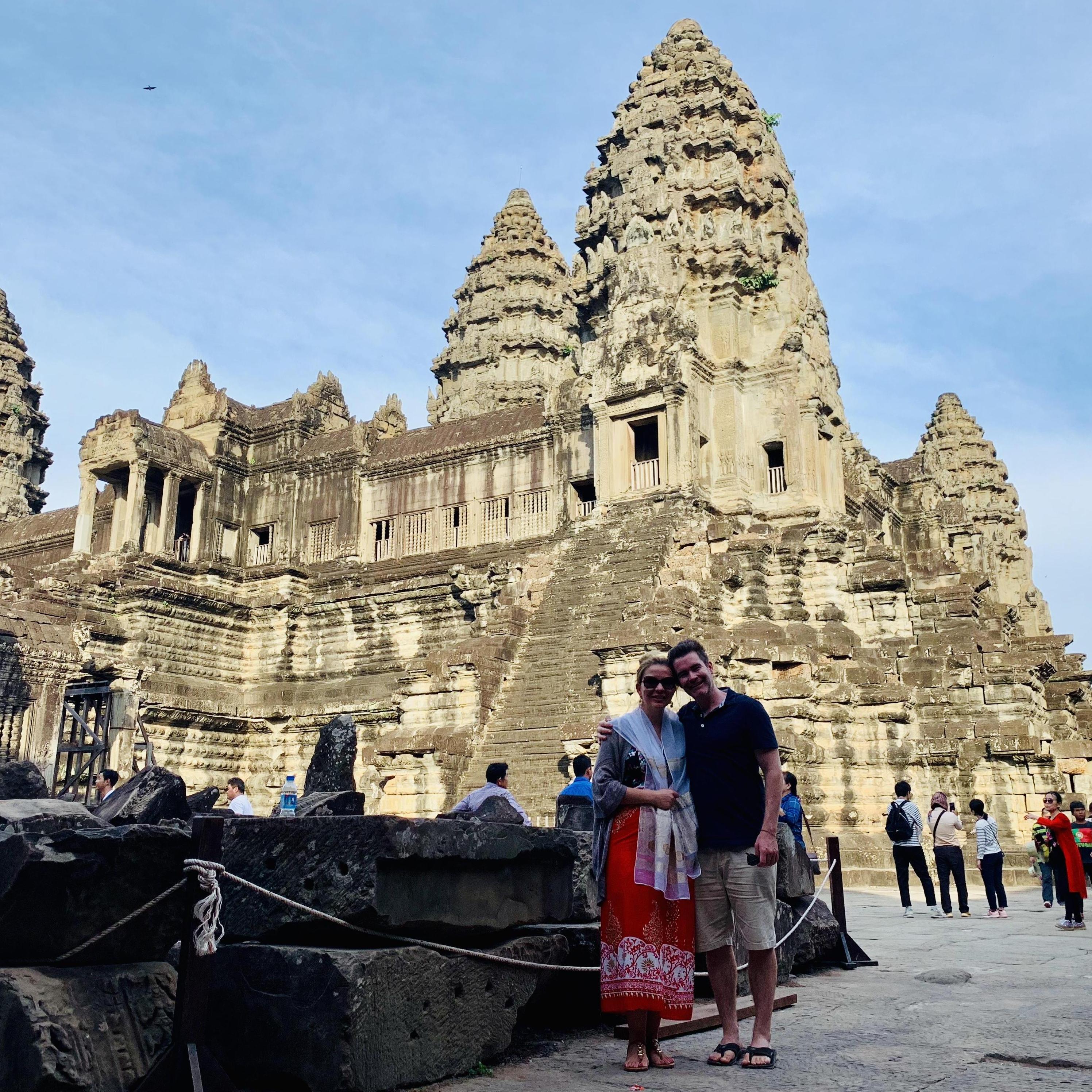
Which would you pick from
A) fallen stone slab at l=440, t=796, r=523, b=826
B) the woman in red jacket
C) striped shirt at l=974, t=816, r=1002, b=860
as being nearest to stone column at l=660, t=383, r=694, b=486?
striped shirt at l=974, t=816, r=1002, b=860

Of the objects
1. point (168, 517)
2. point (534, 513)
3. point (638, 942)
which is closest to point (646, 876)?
point (638, 942)

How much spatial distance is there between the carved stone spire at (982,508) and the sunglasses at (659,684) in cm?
3463

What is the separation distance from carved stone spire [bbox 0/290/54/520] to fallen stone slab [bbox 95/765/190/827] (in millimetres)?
39995

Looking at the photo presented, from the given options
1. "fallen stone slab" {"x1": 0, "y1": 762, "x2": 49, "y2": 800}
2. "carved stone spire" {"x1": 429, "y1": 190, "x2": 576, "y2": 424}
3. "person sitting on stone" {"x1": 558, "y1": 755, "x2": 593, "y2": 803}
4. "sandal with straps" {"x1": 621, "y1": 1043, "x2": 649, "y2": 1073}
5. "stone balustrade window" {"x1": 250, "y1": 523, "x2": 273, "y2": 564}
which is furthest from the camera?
"carved stone spire" {"x1": 429, "y1": 190, "x2": 576, "y2": 424}

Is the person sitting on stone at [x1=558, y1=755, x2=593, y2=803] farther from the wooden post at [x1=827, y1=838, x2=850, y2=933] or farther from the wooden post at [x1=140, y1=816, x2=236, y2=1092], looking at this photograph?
the wooden post at [x1=140, y1=816, x2=236, y2=1092]

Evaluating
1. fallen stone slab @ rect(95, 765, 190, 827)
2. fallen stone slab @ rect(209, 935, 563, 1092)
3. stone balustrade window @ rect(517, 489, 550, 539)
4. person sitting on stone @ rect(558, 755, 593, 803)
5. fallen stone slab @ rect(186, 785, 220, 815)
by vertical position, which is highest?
stone balustrade window @ rect(517, 489, 550, 539)

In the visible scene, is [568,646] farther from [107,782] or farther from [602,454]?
[107,782]

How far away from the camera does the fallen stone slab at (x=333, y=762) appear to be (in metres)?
10.2

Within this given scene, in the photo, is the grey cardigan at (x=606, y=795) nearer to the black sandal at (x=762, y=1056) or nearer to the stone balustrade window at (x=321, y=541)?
the black sandal at (x=762, y=1056)

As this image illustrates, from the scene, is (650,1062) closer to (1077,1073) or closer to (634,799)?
(634,799)

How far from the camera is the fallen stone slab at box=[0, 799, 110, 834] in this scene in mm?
5461

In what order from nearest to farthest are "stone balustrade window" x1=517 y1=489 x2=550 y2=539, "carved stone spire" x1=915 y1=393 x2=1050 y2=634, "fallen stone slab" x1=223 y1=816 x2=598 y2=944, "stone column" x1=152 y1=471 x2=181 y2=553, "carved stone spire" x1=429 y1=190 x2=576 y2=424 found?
"fallen stone slab" x1=223 y1=816 x2=598 y2=944 → "stone balustrade window" x1=517 y1=489 x2=550 y2=539 → "stone column" x1=152 y1=471 x2=181 y2=553 → "carved stone spire" x1=915 y1=393 x2=1050 y2=634 → "carved stone spire" x1=429 y1=190 x2=576 y2=424

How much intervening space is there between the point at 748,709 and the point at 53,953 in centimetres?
305

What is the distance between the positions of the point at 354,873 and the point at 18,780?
4.95 meters
